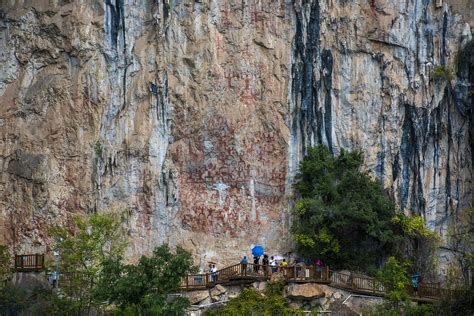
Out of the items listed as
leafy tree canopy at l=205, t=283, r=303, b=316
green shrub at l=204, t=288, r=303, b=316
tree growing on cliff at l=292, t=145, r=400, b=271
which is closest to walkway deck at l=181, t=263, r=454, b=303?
leafy tree canopy at l=205, t=283, r=303, b=316

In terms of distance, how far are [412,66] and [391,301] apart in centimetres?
1163

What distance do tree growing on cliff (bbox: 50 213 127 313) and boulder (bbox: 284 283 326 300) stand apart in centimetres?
615

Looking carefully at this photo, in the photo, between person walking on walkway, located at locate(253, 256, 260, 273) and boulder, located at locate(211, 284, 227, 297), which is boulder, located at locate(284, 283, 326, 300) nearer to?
person walking on walkway, located at locate(253, 256, 260, 273)

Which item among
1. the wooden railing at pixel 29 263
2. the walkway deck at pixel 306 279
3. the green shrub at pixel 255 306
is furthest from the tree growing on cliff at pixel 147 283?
the wooden railing at pixel 29 263

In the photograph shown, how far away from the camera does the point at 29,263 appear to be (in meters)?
41.5

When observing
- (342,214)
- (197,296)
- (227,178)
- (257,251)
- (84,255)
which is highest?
(227,178)

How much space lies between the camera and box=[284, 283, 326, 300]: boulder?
39156 mm

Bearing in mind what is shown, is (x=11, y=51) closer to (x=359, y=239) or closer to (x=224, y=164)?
(x=224, y=164)

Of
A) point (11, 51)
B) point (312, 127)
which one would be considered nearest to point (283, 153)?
point (312, 127)

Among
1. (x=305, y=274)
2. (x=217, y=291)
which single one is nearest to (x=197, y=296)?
(x=217, y=291)

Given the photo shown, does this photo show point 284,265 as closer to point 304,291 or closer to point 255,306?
point 304,291

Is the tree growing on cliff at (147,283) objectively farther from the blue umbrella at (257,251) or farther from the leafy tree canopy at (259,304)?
the blue umbrella at (257,251)

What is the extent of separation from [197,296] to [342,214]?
→ 6413 mm

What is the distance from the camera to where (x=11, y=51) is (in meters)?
45.3
